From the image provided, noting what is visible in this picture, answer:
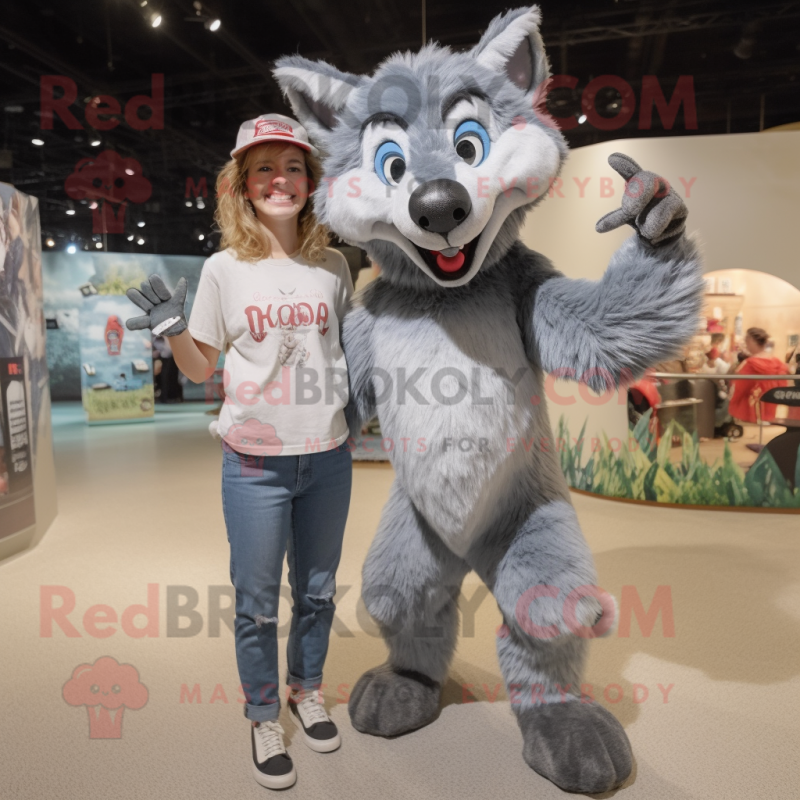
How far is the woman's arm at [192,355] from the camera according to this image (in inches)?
58.4

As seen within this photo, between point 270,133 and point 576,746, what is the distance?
1.56 meters

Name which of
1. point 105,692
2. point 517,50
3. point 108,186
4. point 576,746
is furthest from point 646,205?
point 108,186

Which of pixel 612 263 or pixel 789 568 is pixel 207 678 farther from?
pixel 789 568

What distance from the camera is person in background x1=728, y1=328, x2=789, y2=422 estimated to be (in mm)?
3756

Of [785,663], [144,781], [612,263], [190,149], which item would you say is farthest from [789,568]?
[190,149]

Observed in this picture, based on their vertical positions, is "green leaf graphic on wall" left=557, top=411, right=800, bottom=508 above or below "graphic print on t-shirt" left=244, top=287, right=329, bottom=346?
below

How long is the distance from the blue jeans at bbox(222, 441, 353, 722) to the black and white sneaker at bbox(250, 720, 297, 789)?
0.16 ft

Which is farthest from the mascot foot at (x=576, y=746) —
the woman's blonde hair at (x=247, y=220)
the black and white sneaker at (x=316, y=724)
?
the woman's blonde hair at (x=247, y=220)

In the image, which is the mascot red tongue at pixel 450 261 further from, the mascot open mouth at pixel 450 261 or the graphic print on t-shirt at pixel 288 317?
the graphic print on t-shirt at pixel 288 317

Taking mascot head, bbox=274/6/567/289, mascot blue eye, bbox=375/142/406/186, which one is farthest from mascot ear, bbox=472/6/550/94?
mascot blue eye, bbox=375/142/406/186

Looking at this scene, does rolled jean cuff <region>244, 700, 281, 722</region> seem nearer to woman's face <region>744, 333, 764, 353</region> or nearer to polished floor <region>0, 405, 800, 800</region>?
polished floor <region>0, 405, 800, 800</region>

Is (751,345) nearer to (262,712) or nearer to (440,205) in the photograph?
(440,205)

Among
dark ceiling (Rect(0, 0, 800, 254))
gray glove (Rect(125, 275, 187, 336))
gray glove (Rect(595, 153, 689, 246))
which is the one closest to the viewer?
gray glove (Rect(595, 153, 689, 246))

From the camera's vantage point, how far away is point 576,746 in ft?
5.01
